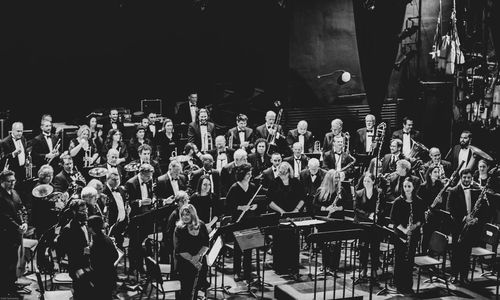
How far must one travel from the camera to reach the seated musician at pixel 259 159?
418 inches

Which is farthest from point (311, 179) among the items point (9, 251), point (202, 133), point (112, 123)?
point (9, 251)

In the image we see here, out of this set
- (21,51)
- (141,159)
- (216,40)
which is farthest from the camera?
(216,40)

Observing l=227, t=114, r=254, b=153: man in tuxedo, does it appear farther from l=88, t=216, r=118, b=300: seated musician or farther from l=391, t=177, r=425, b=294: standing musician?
l=88, t=216, r=118, b=300: seated musician

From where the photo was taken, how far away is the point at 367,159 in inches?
450

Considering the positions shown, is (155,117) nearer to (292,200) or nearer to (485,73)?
(292,200)

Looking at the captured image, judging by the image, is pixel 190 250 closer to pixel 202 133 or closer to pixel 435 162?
pixel 202 133

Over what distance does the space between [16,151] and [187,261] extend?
3995 mm

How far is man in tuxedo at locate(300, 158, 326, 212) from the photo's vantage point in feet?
32.7

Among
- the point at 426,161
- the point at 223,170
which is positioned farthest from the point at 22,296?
the point at 426,161

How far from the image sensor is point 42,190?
8.44 metres

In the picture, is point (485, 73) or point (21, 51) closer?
point (21, 51)

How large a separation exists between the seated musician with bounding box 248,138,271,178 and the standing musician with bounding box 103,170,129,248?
2.56m

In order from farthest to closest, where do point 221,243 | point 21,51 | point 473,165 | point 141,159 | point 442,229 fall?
point 21,51, point 473,165, point 141,159, point 442,229, point 221,243

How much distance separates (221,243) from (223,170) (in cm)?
282
